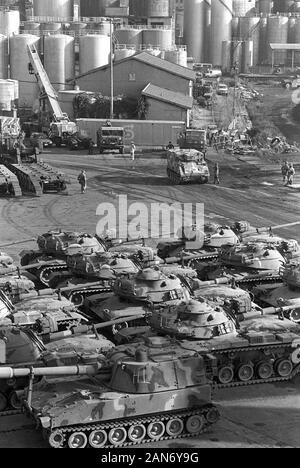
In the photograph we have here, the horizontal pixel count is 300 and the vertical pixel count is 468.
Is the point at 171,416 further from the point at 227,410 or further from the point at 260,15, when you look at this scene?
the point at 260,15

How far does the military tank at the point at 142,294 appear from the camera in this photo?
87.7ft

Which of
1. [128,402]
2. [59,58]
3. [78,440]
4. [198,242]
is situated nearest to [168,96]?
[59,58]

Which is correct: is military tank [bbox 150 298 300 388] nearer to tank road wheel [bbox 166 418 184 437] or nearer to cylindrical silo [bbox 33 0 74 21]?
tank road wheel [bbox 166 418 184 437]

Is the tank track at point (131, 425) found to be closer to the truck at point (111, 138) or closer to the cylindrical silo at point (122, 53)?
the truck at point (111, 138)

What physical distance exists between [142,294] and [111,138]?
1589 inches

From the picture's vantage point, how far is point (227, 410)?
21.6 meters

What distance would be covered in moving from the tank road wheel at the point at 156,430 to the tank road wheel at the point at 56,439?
1864 millimetres

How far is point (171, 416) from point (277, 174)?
40452 mm

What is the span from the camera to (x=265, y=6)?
159 metres

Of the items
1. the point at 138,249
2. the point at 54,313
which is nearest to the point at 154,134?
the point at 138,249

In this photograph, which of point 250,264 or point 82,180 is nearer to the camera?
point 250,264

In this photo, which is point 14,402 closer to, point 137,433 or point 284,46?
point 137,433

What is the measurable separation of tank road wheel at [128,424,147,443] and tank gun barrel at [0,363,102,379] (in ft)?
5.29

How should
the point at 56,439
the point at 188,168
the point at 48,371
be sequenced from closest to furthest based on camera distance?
the point at 56,439 → the point at 48,371 → the point at 188,168
